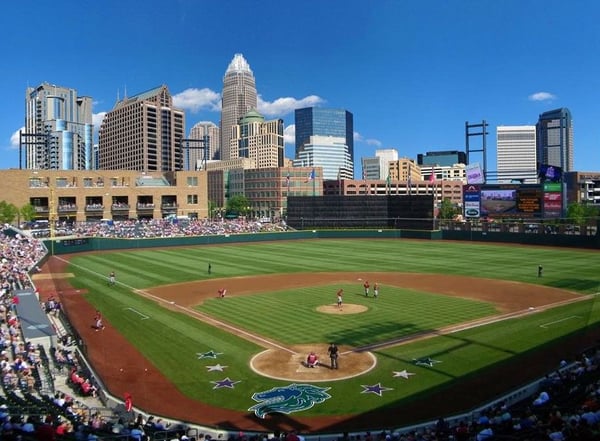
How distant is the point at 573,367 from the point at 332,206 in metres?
87.6

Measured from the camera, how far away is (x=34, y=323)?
1205 inches

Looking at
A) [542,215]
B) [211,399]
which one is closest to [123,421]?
[211,399]

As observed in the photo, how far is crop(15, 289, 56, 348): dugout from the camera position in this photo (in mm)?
28594

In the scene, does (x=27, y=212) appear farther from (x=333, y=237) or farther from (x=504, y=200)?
(x=504, y=200)

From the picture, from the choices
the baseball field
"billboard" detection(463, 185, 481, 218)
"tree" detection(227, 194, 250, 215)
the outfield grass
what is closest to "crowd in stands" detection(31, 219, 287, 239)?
the outfield grass

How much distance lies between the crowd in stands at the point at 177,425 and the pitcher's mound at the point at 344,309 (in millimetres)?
15410

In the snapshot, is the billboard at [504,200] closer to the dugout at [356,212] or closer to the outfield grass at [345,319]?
the outfield grass at [345,319]

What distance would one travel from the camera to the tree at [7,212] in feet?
323

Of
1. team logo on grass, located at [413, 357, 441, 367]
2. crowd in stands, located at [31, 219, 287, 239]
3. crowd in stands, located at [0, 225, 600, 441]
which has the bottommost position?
team logo on grass, located at [413, 357, 441, 367]

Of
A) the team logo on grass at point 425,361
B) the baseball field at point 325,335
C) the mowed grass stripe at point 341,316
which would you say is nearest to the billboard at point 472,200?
the baseball field at point 325,335

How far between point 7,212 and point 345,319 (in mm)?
84748

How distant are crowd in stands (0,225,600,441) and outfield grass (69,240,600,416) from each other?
Result: 12.3 ft

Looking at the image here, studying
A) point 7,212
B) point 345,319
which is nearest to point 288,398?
point 345,319

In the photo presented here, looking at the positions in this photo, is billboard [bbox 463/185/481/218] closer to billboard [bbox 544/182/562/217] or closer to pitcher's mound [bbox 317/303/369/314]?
billboard [bbox 544/182/562/217]
